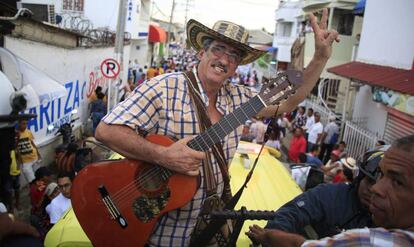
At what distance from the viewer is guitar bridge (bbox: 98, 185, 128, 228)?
2.23 meters

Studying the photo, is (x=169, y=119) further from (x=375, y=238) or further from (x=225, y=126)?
(x=375, y=238)

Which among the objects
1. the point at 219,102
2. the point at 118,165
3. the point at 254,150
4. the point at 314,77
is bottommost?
the point at 254,150

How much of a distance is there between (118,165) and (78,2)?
15.8 m

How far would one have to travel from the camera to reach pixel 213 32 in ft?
7.45

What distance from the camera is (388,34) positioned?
10406 mm

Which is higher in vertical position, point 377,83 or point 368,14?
point 368,14

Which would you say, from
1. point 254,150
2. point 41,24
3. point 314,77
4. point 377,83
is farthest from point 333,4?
point 314,77

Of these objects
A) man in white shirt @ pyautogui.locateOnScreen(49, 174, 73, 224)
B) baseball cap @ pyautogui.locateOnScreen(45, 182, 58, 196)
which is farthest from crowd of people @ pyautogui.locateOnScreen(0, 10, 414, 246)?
baseball cap @ pyautogui.locateOnScreen(45, 182, 58, 196)

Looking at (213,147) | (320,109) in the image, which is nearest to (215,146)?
(213,147)

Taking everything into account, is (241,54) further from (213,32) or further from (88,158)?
(88,158)

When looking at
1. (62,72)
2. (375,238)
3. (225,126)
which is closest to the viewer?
(375,238)

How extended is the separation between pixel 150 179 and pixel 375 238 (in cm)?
135

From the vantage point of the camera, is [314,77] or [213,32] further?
[314,77]

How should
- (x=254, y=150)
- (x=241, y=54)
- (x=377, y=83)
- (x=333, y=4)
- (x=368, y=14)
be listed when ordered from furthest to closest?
1. (x=333, y=4)
2. (x=368, y=14)
3. (x=377, y=83)
4. (x=254, y=150)
5. (x=241, y=54)
